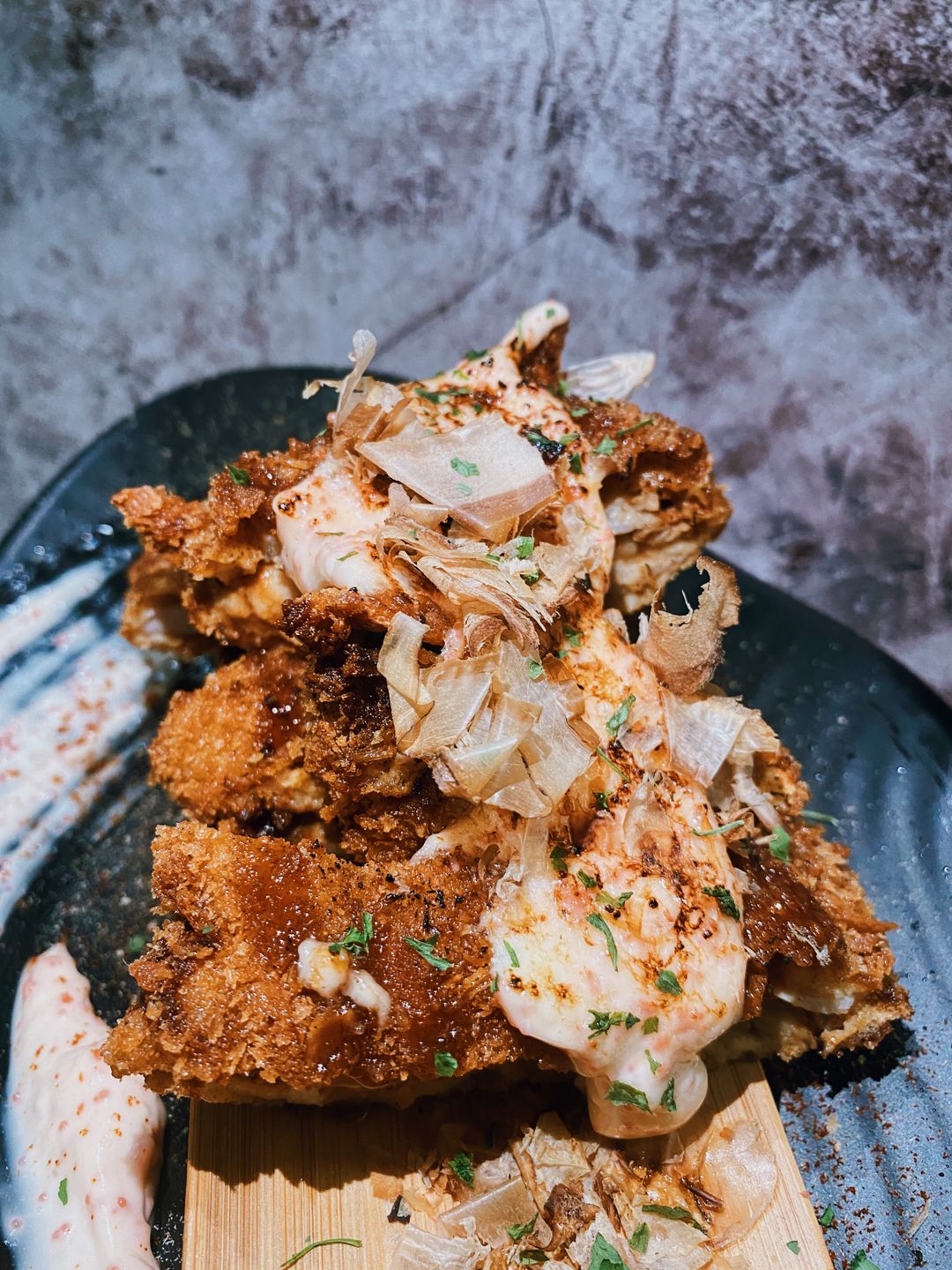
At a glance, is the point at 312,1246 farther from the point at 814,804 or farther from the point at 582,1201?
the point at 814,804

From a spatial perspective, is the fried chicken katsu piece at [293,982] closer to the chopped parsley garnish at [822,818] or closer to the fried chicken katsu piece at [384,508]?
the fried chicken katsu piece at [384,508]

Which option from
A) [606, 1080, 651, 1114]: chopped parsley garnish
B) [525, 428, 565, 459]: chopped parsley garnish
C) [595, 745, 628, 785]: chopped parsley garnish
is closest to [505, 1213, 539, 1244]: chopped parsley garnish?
[606, 1080, 651, 1114]: chopped parsley garnish

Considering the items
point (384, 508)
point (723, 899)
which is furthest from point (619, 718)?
point (384, 508)

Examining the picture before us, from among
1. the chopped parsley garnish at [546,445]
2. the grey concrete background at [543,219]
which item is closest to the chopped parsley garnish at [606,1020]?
the chopped parsley garnish at [546,445]

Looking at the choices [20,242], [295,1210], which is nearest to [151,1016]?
[295,1210]

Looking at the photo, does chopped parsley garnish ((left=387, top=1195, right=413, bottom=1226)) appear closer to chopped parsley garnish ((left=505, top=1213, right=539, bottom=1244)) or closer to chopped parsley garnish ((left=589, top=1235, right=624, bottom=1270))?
chopped parsley garnish ((left=505, top=1213, right=539, bottom=1244))
